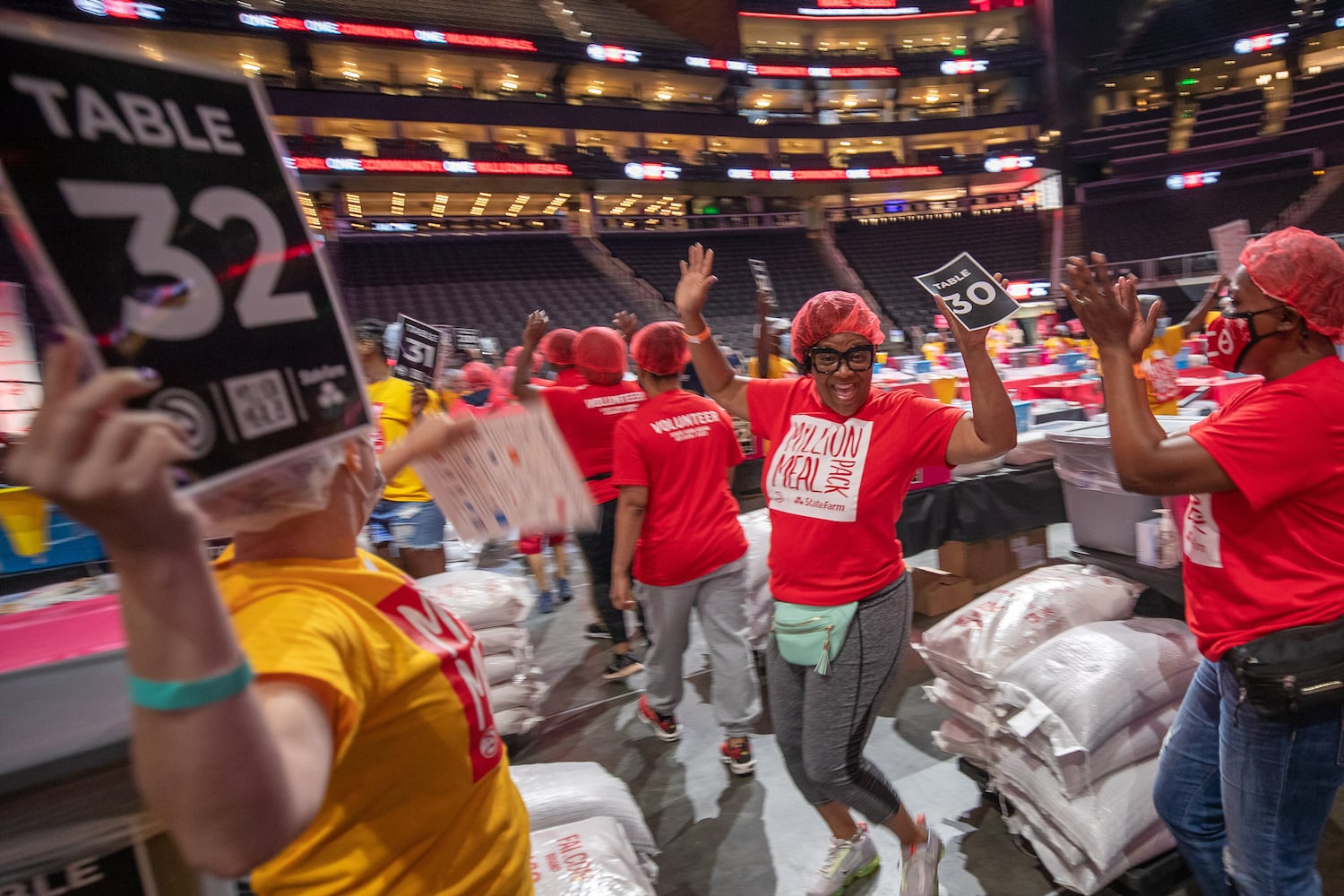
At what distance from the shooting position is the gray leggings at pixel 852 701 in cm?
184

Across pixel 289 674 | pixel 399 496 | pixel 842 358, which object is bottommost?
pixel 399 496

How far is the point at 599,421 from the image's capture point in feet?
10.9

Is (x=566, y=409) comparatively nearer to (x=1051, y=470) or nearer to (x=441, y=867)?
(x=441, y=867)

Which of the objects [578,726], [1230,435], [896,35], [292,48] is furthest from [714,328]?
[896,35]

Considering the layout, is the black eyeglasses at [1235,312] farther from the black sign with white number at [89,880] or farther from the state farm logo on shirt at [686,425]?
the black sign with white number at [89,880]

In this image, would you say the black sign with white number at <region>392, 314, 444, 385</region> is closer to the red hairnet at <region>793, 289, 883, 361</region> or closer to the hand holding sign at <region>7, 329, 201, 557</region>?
the red hairnet at <region>793, 289, 883, 361</region>

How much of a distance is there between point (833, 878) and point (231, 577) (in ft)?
6.58

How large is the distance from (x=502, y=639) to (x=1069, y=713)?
2148 mm

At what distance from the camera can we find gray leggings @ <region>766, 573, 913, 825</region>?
1838 millimetres

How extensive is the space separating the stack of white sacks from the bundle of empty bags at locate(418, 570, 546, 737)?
1.70 metres

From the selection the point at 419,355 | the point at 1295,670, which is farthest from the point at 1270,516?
the point at 419,355

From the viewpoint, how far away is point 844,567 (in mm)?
1842

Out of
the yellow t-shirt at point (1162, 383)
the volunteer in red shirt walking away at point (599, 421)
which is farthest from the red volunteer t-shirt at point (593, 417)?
the yellow t-shirt at point (1162, 383)

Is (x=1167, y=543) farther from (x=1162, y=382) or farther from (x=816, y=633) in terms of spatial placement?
(x=816, y=633)
